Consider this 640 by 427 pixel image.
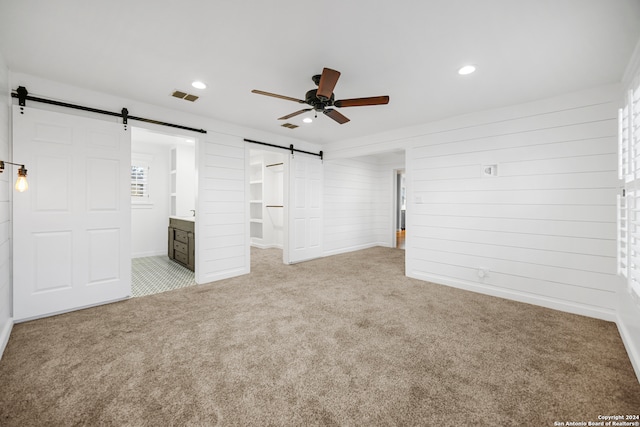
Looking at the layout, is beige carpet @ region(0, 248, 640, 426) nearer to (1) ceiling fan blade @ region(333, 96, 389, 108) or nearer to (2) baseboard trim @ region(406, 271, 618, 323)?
(2) baseboard trim @ region(406, 271, 618, 323)

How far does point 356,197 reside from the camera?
704cm

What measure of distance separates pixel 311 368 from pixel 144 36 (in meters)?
2.94

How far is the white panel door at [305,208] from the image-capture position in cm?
545

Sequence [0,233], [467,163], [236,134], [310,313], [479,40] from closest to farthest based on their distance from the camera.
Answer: [479,40]
[0,233]
[310,313]
[467,163]
[236,134]

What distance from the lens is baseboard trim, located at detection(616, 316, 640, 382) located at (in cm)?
198

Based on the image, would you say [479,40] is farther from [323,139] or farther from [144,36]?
[323,139]

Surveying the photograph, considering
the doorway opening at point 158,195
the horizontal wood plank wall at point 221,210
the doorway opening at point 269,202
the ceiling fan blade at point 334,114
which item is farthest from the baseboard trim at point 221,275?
the ceiling fan blade at point 334,114

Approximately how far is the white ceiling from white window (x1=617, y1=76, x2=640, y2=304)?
0.50 meters

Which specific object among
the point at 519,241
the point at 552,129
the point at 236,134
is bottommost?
the point at 519,241

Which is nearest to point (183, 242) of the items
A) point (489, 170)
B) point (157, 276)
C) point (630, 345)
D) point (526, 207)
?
point (157, 276)

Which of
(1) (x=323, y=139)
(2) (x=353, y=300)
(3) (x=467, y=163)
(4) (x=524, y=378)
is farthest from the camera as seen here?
(1) (x=323, y=139)

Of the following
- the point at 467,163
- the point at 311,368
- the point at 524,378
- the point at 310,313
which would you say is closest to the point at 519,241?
the point at 467,163

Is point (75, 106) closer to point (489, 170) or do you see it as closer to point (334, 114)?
point (334, 114)

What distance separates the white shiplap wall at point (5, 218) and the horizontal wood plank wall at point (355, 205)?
4780 mm
